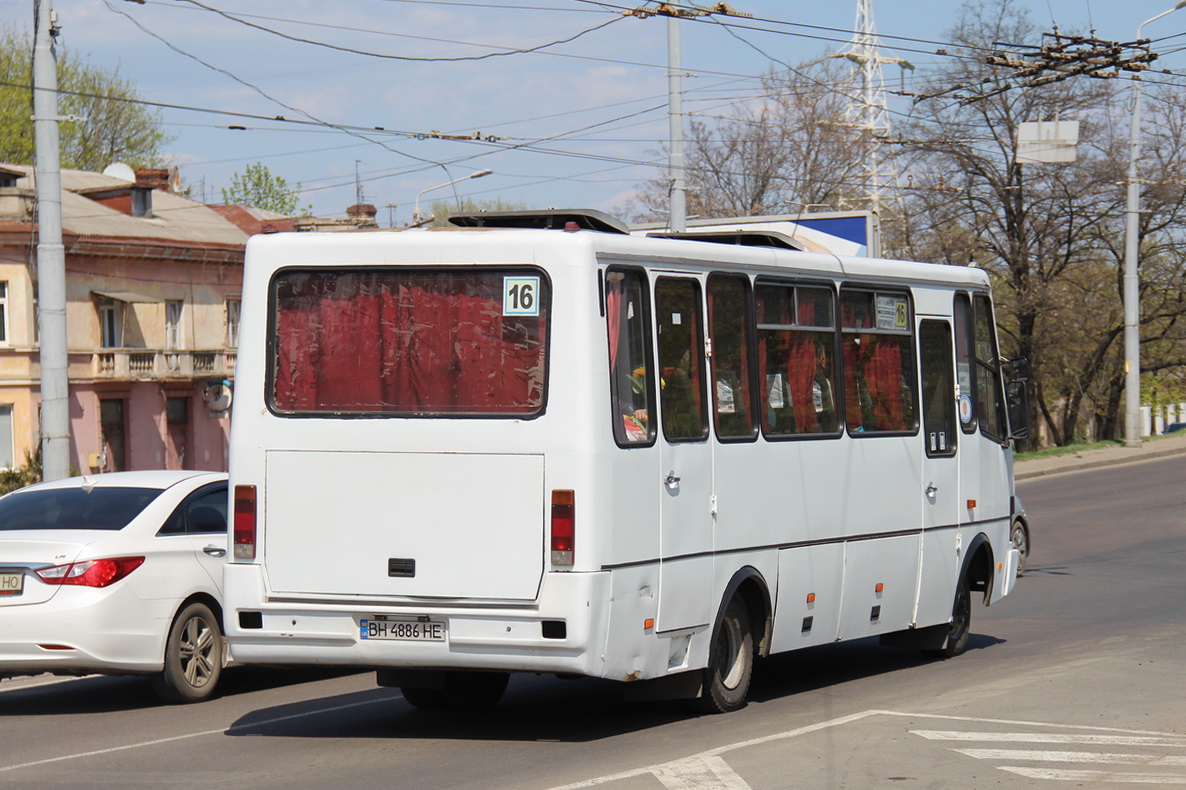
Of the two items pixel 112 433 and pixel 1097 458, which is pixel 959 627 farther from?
pixel 112 433

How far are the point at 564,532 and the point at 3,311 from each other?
132 ft

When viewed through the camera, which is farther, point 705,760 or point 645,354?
point 645,354

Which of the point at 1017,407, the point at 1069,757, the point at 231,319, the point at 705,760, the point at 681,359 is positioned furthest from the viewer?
the point at 231,319

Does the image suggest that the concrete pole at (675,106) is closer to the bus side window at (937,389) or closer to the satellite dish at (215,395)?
the bus side window at (937,389)

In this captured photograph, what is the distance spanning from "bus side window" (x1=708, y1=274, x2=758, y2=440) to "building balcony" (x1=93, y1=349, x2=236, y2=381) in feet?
128

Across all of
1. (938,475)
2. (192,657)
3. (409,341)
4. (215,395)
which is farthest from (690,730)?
(215,395)

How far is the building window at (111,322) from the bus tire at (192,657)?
38.9 metres

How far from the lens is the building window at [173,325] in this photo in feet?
168

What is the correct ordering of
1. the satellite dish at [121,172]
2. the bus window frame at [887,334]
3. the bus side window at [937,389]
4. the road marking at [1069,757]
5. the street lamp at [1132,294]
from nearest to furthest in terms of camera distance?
the road marking at [1069,757], the bus window frame at [887,334], the bus side window at [937,389], the street lamp at [1132,294], the satellite dish at [121,172]

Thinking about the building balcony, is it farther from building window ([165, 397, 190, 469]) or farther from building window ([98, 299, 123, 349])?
building window ([165, 397, 190, 469])

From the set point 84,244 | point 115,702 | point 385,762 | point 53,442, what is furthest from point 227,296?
point 385,762

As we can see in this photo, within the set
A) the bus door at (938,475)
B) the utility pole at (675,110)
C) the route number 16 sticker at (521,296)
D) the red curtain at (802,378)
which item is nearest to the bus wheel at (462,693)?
the red curtain at (802,378)

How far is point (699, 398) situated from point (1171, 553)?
13973 millimetres

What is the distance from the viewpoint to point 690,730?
927 cm
